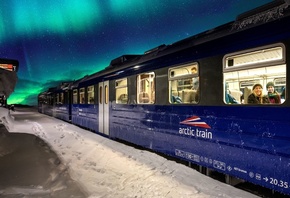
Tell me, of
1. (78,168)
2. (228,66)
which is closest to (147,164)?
(78,168)

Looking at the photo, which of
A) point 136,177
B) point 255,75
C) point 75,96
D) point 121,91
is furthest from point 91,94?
point 255,75

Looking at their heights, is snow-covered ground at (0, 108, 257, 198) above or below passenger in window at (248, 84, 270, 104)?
below

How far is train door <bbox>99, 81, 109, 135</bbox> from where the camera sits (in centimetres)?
1112

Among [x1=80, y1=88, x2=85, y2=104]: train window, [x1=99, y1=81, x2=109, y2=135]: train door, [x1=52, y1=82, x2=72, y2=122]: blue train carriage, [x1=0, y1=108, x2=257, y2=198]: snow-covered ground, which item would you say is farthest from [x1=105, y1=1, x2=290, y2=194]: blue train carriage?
[x1=52, y1=82, x2=72, y2=122]: blue train carriage

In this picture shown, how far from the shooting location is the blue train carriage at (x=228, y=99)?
13.0ft

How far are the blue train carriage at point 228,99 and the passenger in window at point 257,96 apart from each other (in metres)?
0.10

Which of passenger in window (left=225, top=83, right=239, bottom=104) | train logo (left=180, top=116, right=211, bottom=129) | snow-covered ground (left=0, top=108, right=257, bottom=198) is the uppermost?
passenger in window (left=225, top=83, right=239, bottom=104)

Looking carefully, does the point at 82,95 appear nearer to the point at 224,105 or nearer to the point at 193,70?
the point at 193,70

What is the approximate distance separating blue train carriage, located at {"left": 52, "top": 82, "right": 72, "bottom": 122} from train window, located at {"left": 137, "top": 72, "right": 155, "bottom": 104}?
11.2 meters

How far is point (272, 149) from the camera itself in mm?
3982

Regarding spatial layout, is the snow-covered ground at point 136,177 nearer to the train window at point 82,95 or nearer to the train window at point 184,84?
the train window at point 184,84

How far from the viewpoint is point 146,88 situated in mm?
7902

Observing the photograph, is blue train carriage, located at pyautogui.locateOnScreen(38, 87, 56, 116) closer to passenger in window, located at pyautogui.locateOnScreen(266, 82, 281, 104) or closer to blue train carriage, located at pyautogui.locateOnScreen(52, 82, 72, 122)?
blue train carriage, located at pyautogui.locateOnScreen(52, 82, 72, 122)

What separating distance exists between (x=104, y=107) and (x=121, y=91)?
6.86ft
